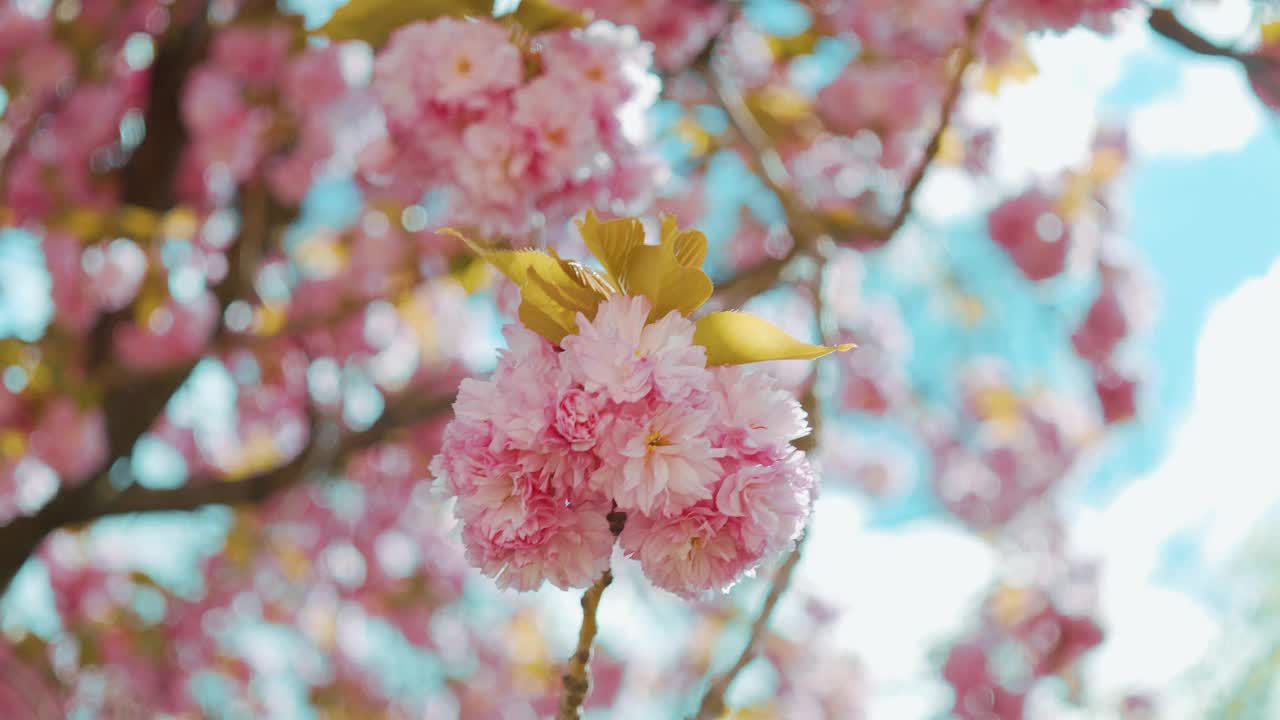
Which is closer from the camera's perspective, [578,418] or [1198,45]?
[578,418]

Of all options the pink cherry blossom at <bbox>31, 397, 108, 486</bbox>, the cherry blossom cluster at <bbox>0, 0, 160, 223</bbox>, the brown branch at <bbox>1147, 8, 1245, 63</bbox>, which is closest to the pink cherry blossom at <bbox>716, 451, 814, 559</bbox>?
the brown branch at <bbox>1147, 8, 1245, 63</bbox>

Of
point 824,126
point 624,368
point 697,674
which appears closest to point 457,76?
point 624,368

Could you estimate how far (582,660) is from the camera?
0.91 meters

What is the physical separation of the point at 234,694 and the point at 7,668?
66.3 inches

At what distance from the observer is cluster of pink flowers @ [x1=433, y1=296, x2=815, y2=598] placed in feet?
2.60

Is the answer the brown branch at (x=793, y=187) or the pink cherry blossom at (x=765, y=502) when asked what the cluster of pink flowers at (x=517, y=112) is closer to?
the brown branch at (x=793, y=187)

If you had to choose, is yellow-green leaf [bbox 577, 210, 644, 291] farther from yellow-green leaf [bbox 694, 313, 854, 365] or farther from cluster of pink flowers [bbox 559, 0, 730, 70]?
cluster of pink flowers [bbox 559, 0, 730, 70]

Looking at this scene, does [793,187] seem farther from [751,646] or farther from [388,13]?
[751,646]

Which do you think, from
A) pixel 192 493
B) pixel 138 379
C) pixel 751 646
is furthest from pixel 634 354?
pixel 138 379

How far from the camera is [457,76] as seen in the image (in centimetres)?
128

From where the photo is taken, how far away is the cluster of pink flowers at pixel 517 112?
1.28m

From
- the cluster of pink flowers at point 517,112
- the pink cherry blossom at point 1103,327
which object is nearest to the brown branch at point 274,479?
the cluster of pink flowers at point 517,112

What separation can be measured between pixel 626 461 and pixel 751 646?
0.45 m

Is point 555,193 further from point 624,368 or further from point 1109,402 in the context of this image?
point 1109,402
